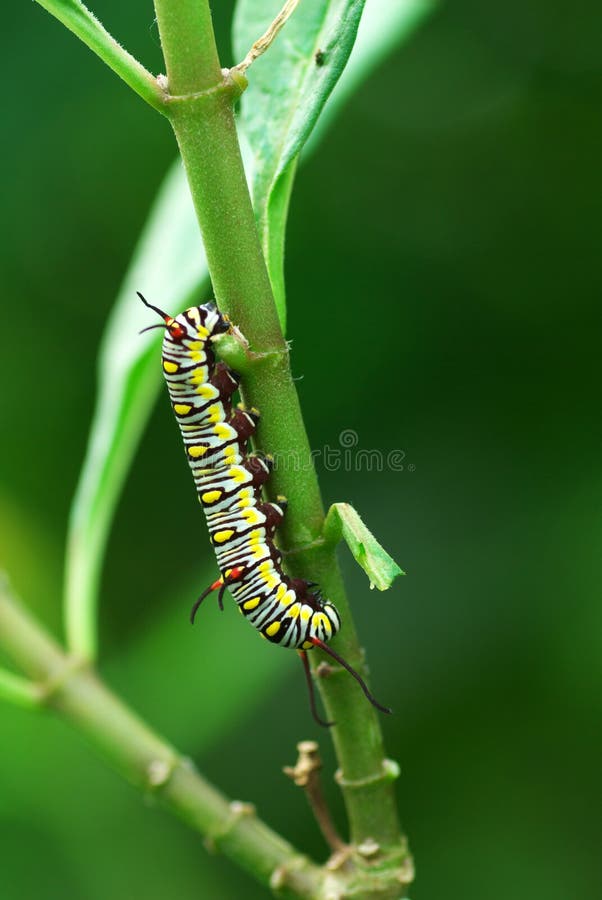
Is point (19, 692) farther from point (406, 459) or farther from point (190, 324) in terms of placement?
point (406, 459)

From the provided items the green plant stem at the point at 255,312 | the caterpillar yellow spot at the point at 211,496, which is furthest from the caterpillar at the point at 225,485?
the green plant stem at the point at 255,312

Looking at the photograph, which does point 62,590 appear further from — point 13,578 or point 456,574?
point 456,574

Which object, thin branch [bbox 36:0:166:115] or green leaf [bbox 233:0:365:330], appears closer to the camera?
thin branch [bbox 36:0:166:115]

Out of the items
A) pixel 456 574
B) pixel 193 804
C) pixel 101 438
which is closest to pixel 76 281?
pixel 456 574

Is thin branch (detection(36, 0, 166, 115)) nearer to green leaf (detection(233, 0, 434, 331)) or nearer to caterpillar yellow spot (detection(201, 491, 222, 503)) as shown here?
green leaf (detection(233, 0, 434, 331))

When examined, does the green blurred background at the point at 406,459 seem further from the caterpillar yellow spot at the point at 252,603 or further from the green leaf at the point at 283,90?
the green leaf at the point at 283,90

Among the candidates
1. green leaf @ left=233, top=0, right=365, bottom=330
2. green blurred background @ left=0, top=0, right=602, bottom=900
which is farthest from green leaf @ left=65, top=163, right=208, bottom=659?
green blurred background @ left=0, top=0, right=602, bottom=900
